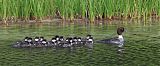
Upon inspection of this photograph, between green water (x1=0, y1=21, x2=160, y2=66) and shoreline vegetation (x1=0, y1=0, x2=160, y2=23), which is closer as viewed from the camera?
green water (x1=0, y1=21, x2=160, y2=66)

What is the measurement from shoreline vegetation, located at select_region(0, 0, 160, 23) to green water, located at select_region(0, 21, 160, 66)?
1384 millimetres

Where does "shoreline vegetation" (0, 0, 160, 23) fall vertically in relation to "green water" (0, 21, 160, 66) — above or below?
above

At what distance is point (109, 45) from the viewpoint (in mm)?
17641

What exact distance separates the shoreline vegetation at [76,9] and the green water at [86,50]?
138 centimetres

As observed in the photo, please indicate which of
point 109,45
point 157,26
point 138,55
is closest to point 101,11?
point 157,26

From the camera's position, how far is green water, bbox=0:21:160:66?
47.3 ft

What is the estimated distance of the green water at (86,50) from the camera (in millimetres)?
14427

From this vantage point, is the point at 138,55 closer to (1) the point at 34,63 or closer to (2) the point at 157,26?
(1) the point at 34,63

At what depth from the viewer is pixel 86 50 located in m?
16.5

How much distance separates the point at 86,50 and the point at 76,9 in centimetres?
906

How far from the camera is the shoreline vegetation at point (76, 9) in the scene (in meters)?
24.5

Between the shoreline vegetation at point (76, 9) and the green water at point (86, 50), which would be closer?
the green water at point (86, 50)

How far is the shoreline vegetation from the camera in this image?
2445 cm

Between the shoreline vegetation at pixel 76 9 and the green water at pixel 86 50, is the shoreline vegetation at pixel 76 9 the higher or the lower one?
the higher one
